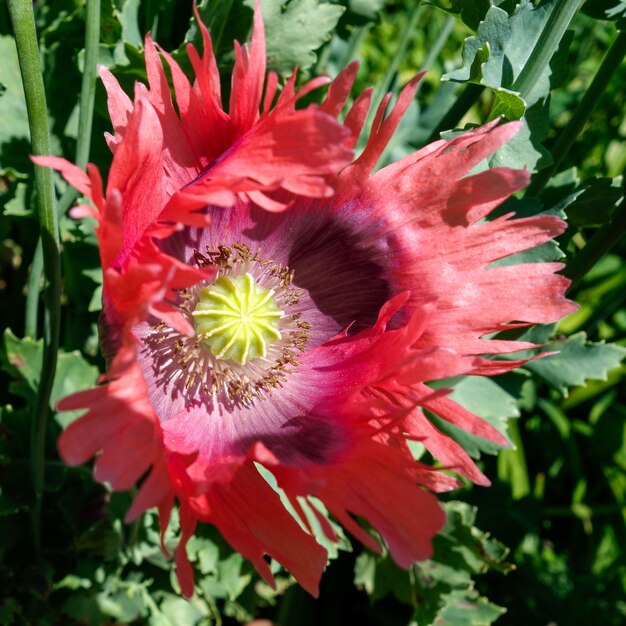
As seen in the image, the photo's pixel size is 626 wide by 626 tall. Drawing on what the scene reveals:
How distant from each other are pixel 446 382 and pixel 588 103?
53 centimetres

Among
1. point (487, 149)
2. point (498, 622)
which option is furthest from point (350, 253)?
point (498, 622)

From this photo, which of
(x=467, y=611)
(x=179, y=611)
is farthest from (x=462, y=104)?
(x=179, y=611)

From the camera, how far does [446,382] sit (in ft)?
4.75

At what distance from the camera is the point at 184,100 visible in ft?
3.42

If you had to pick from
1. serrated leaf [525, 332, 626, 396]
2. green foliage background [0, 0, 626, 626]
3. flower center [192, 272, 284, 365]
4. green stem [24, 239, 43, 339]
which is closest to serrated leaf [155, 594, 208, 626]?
green foliage background [0, 0, 626, 626]

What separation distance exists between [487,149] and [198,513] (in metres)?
0.57

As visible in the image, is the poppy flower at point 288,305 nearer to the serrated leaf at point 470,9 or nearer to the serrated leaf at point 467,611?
the serrated leaf at point 470,9

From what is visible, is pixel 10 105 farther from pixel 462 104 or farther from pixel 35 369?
pixel 462 104

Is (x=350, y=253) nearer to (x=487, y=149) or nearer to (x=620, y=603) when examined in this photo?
(x=487, y=149)

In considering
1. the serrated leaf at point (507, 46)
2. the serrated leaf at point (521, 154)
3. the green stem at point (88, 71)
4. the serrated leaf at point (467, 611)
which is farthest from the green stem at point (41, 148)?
the serrated leaf at point (467, 611)

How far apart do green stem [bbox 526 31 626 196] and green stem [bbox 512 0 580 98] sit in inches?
4.8

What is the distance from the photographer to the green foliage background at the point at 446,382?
1206 millimetres

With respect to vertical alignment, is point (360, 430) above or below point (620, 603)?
above

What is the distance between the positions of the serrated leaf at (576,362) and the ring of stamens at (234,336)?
56 cm
